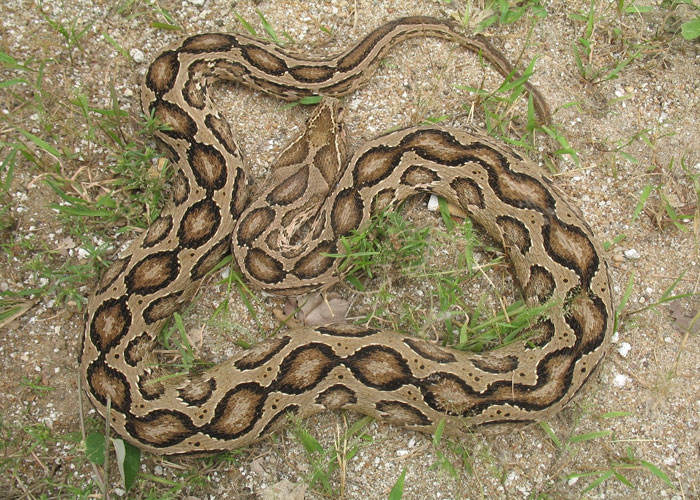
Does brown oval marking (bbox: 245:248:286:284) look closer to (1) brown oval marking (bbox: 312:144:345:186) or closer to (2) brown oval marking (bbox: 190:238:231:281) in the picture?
(2) brown oval marking (bbox: 190:238:231:281)

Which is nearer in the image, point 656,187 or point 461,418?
point 461,418

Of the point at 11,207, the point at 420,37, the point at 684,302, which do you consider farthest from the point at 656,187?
the point at 11,207

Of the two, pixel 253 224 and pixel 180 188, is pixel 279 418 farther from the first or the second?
pixel 180 188

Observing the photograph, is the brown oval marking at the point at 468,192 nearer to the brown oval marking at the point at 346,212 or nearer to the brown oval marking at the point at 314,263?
the brown oval marking at the point at 346,212

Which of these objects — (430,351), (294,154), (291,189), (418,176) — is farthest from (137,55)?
(430,351)

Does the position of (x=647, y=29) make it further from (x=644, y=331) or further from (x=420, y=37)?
(x=644, y=331)

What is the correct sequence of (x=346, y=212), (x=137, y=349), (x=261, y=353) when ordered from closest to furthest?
1. (x=261, y=353)
2. (x=137, y=349)
3. (x=346, y=212)
